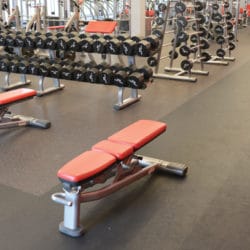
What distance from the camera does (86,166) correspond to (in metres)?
1.84

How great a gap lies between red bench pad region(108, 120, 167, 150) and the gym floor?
301 millimetres

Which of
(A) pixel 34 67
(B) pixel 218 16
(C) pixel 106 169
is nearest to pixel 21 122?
(A) pixel 34 67

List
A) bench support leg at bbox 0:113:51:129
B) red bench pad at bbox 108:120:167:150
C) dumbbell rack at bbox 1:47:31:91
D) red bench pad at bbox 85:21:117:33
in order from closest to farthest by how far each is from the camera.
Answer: red bench pad at bbox 108:120:167:150 → bench support leg at bbox 0:113:51:129 → dumbbell rack at bbox 1:47:31:91 → red bench pad at bbox 85:21:117:33

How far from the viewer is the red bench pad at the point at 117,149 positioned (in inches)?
79.3

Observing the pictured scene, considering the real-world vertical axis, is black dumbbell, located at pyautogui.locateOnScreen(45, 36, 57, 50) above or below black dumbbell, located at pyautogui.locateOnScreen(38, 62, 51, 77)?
above

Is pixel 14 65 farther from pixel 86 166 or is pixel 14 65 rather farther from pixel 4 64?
pixel 86 166

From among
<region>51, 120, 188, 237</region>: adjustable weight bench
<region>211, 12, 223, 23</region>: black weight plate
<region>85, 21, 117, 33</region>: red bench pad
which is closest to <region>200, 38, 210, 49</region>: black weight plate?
<region>211, 12, 223, 23</region>: black weight plate

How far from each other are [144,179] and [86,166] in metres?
0.67

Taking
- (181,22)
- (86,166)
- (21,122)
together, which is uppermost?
(181,22)

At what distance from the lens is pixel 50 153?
9.21 feet

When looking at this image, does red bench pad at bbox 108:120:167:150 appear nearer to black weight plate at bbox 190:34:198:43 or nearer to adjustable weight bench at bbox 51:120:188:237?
adjustable weight bench at bbox 51:120:188:237

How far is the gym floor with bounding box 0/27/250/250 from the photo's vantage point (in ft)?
6.03

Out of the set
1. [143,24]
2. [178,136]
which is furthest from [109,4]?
[178,136]

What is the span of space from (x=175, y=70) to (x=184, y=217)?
3887 mm
